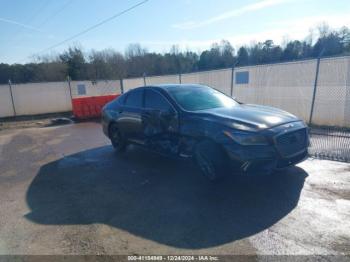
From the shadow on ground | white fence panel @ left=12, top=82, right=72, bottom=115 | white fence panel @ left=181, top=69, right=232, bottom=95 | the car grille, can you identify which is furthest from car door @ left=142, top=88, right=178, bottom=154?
white fence panel @ left=12, top=82, right=72, bottom=115

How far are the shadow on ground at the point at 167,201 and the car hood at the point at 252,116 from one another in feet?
3.19

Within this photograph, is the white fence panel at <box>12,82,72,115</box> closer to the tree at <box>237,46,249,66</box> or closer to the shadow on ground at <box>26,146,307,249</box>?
Answer: the shadow on ground at <box>26,146,307,249</box>

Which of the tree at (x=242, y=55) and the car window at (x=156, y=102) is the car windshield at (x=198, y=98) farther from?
the tree at (x=242, y=55)

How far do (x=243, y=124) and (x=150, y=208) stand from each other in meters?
1.81

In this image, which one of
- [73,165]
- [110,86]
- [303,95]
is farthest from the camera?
[110,86]

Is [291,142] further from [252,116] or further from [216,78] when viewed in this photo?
[216,78]

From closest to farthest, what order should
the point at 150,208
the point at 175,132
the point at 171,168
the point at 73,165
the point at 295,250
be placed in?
the point at 295,250, the point at 150,208, the point at 175,132, the point at 171,168, the point at 73,165

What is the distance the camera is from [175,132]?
490 cm

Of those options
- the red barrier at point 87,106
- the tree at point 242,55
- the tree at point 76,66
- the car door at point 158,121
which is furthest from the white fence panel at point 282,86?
the tree at point 242,55

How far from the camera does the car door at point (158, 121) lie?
4.98 metres

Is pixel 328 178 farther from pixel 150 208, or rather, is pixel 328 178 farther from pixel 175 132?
pixel 150 208

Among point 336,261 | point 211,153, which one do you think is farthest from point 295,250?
point 211,153

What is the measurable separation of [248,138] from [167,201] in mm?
1483

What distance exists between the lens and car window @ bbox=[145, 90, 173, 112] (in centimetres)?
515
